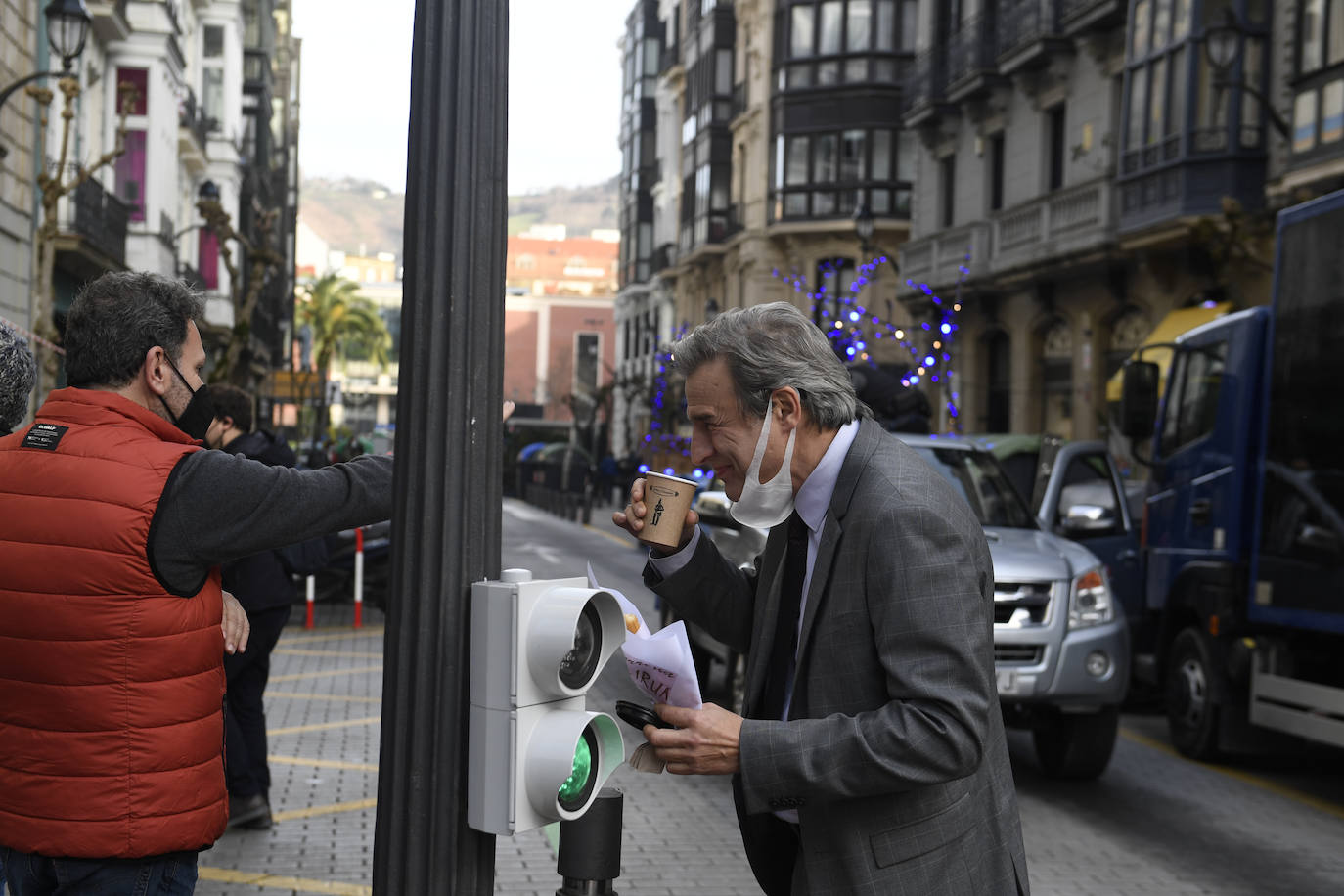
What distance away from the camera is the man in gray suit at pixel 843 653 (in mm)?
2699

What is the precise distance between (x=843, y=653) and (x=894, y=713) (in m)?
0.17

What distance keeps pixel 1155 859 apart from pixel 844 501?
5.28 meters

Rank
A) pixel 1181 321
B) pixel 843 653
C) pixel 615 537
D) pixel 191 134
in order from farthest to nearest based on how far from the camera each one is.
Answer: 1. pixel 191 134
2. pixel 615 537
3. pixel 1181 321
4. pixel 843 653

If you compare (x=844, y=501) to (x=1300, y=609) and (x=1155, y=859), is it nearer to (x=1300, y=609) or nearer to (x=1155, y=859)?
(x=1155, y=859)

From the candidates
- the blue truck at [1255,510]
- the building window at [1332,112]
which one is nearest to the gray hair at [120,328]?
the blue truck at [1255,510]

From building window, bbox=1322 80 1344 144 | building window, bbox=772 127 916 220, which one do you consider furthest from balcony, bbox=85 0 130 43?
building window, bbox=772 127 916 220

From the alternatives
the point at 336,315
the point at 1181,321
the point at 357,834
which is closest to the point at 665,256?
the point at 336,315

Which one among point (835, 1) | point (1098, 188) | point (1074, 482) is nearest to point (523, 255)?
point (835, 1)

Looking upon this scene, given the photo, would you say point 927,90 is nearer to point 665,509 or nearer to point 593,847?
point 665,509

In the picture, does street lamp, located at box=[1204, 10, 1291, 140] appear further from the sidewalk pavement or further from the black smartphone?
the black smartphone

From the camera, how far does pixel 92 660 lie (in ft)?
9.53

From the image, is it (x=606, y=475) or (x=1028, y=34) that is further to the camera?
(x=606, y=475)

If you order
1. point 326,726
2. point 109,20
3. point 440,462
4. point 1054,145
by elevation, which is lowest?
point 326,726

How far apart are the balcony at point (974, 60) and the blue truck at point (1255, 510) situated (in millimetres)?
22529
